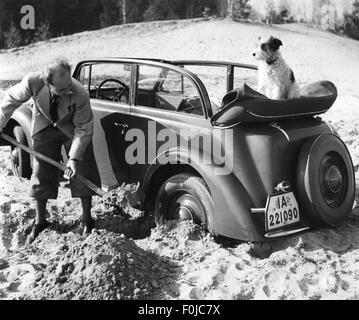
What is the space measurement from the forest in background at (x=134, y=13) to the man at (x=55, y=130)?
21151mm

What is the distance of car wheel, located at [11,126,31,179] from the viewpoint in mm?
6418

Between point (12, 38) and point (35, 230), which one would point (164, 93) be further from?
point (12, 38)

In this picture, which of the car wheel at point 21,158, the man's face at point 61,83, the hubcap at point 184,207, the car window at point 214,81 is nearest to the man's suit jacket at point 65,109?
the man's face at point 61,83

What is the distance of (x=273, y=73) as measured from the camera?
5.48 meters

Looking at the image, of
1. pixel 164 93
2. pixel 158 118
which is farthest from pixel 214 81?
pixel 158 118

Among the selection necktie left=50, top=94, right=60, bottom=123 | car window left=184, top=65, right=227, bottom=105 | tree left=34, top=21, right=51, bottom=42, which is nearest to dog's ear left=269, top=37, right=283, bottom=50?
necktie left=50, top=94, right=60, bottom=123

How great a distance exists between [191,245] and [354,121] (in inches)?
265

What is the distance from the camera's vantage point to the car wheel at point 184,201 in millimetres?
4734

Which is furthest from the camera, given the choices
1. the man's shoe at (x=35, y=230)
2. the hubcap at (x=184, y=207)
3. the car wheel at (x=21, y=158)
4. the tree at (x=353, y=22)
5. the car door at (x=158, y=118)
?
the tree at (x=353, y=22)

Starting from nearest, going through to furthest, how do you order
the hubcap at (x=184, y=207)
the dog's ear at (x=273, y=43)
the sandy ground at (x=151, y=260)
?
the sandy ground at (x=151, y=260), the hubcap at (x=184, y=207), the dog's ear at (x=273, y=43)

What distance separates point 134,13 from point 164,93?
111 feet

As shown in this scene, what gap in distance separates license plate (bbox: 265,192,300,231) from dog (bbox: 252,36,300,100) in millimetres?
Answer: 1248

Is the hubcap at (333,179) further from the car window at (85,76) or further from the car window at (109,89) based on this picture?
the car window at (85,76)

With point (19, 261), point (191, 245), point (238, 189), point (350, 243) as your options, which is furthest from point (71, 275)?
point (350, 243)
